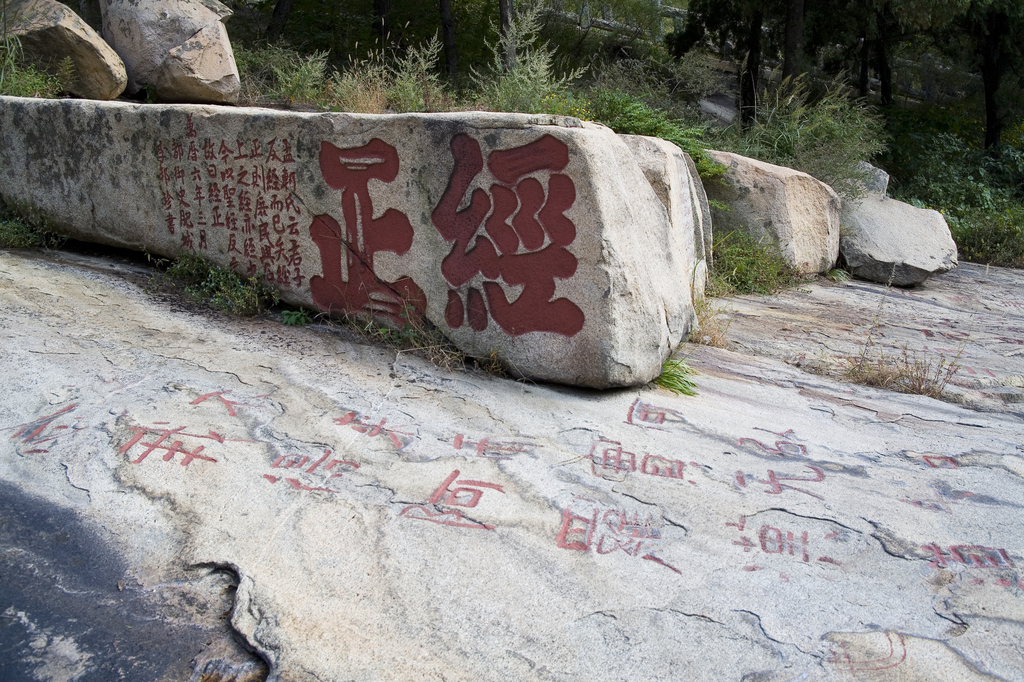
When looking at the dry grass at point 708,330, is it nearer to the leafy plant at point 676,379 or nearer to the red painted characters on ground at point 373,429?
the leafy plant at point 676,379

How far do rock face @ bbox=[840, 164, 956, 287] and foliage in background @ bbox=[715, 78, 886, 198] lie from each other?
31cm

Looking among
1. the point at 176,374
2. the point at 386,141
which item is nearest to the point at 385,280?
the point at 386,141

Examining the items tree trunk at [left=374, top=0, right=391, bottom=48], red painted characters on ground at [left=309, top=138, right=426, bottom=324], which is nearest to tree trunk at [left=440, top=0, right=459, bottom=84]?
tree trunk at [left=374, top=0, right=391, bottom=48]

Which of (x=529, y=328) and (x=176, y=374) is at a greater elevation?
(x=529, y=328)

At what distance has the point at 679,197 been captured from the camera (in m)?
5.07

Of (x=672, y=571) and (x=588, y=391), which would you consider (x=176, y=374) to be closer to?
(x=588, y=391)

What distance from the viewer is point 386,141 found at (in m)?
3.85

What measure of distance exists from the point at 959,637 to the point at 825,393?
197 centimetres

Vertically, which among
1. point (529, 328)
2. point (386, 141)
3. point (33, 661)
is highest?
point (386, 141)

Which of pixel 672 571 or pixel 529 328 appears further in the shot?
pixel 529 328

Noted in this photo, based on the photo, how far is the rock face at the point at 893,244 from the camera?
7199mm

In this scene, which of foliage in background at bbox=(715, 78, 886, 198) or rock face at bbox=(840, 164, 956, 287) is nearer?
rock face at bbox=(840, 164, 956, 287)

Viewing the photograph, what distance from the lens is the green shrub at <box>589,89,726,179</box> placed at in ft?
21.5

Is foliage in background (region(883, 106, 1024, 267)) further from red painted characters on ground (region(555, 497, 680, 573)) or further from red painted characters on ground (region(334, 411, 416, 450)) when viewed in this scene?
red painted characters on ground (region(334, 411, 416, 450))
